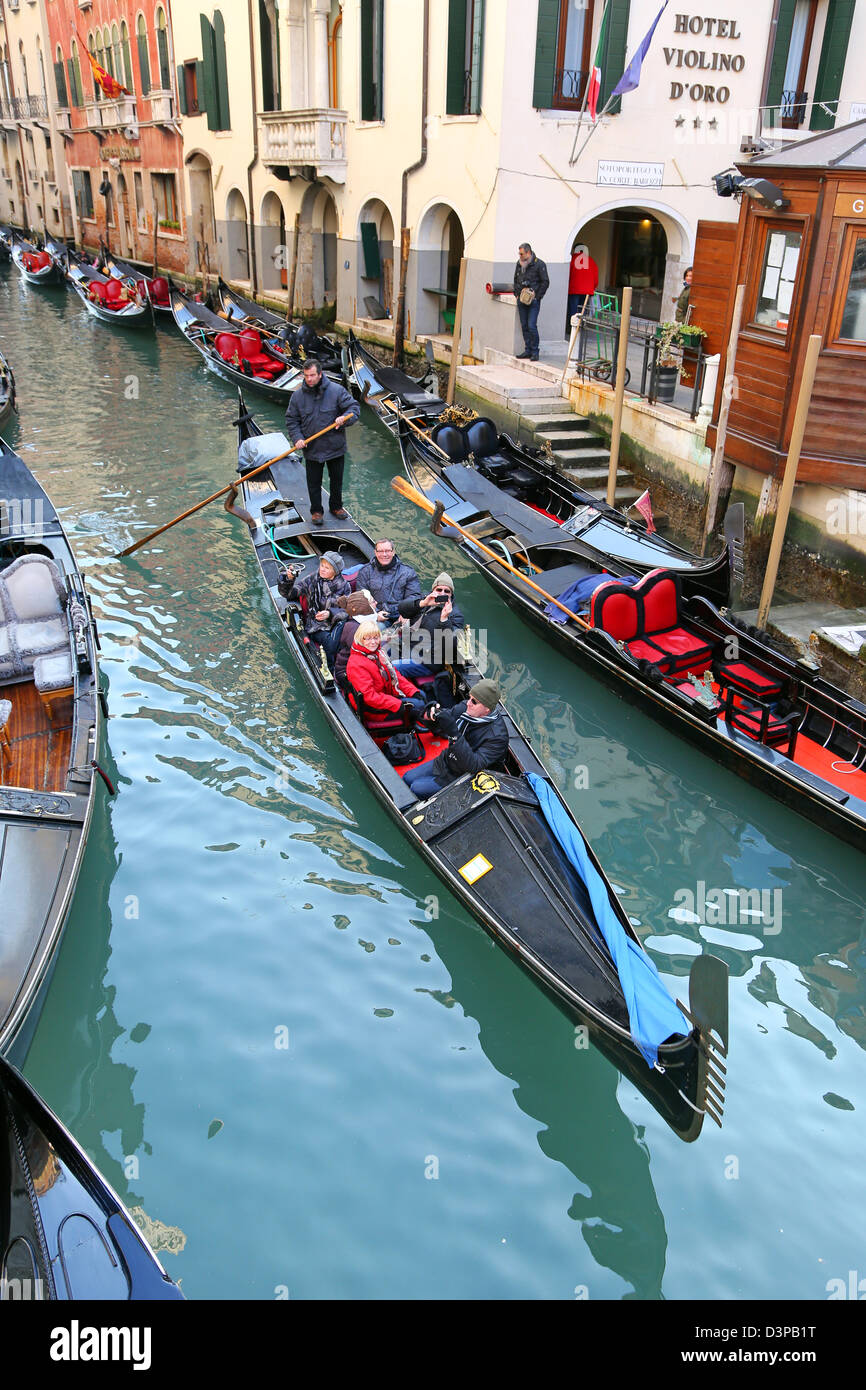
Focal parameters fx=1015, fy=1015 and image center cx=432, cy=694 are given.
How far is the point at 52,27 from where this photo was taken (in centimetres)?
2691

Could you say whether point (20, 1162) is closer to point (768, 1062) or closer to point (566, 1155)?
point (566, 1155)

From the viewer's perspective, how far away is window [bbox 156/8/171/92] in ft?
66.1

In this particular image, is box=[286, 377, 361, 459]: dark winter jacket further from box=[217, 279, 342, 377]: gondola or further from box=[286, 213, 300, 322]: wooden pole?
box=[286, 213, 300, 322]: wooden pole

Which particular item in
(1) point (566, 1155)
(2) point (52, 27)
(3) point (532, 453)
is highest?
(2) point (52, 27)

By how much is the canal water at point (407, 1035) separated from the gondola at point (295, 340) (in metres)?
7.98

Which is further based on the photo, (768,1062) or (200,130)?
(200,130)

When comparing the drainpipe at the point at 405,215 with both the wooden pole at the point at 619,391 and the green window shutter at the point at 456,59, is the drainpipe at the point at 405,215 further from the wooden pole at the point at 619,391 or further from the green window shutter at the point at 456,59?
the wooden pole at the point at 619,391

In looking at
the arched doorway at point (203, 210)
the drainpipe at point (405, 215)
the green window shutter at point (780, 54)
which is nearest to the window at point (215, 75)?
the arched doorway at point (203, 210)

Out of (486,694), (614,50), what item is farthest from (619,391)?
(486,694)

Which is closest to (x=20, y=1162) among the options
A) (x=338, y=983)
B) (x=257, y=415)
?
(x=338, y=983)

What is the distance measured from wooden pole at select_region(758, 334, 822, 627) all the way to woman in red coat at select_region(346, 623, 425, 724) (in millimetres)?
2833

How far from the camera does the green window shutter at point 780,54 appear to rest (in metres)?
11.0
